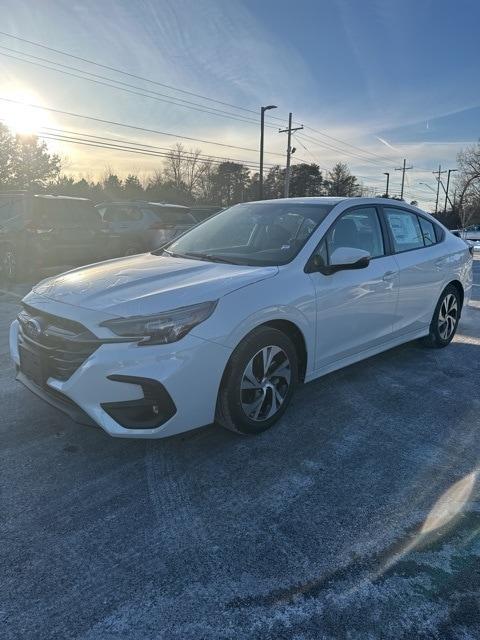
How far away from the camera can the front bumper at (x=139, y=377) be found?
270 cm

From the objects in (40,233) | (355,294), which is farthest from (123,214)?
(355,294)

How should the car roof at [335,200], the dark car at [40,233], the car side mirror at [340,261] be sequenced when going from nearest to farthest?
the car side mirror at [340,261] → the car roof at [335,200] → the dark car at [40,233]

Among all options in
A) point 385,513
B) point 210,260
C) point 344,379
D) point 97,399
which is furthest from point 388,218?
point 97,399

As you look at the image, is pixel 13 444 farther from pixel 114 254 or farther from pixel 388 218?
pixel 114 254

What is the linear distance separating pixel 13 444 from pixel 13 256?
747cm

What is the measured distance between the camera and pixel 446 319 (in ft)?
17.8

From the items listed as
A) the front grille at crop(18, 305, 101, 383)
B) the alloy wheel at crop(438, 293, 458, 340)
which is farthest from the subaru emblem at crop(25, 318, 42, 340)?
the alloy wheel at crop(438, 293, 458, 340)

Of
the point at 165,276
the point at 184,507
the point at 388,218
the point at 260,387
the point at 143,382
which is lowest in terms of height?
the point at 184,507

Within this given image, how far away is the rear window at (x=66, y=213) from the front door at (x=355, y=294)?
7299 mm

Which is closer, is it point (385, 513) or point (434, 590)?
point (434, 590)

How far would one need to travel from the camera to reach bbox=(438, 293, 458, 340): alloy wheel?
533cm

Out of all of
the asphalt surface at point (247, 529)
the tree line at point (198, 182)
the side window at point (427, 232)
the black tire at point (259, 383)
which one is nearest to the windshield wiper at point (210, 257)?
the black tire at point (259, 383)

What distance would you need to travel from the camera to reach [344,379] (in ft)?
14.8

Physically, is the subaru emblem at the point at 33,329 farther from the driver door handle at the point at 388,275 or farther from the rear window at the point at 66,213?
the rear window at the point at 66,213
